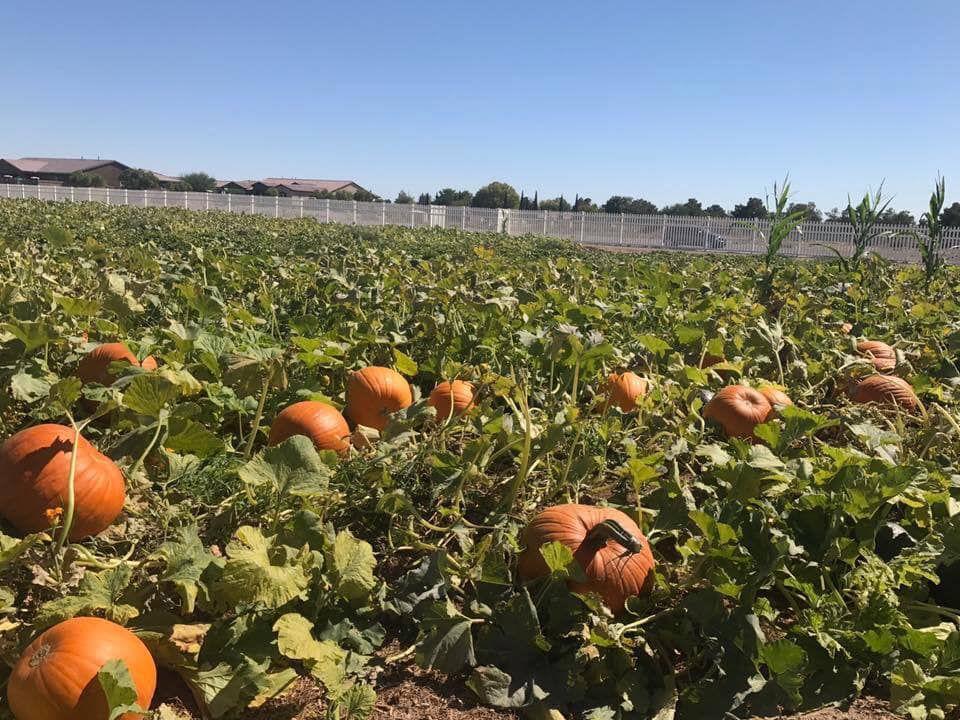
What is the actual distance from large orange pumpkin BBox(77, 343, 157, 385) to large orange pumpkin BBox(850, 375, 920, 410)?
353cm

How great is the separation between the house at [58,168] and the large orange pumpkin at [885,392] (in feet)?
350

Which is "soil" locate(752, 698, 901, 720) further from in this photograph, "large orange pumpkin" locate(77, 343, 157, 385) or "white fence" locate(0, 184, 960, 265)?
"white fence" locate(0, 184, 960, 265)

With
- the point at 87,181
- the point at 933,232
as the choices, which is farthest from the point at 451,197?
the point at 933,232

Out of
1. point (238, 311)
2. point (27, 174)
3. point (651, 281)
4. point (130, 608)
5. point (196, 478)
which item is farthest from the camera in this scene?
point (27, 174)

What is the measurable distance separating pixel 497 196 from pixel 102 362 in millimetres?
87464

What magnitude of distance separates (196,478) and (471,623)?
3.94 feet

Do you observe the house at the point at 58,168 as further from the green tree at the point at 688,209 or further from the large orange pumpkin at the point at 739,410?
the large orange pumpkin at the point at 739,410

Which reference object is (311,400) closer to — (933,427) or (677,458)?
(677,458)

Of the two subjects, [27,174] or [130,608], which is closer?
[130,608]

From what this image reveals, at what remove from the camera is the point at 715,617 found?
→ 1.95m

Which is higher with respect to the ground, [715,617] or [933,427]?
[933,427]

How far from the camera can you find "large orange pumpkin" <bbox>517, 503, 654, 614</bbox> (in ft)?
7.02

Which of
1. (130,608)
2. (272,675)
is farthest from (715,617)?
(130,608)

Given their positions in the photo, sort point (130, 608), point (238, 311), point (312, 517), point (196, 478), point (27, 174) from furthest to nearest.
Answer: point (27, 174) < point (238, 311) < point (196, 478) < point (312, 517) < point (130, 608)
